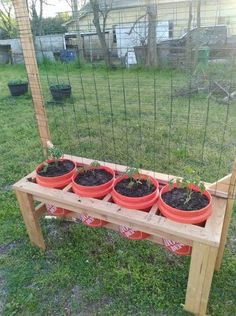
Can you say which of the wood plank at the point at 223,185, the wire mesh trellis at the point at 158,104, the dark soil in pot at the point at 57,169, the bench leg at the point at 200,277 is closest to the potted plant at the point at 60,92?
the wire mesh trellis at the point at 158,104

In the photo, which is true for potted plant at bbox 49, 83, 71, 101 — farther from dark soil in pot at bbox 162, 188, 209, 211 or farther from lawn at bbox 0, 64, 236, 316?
dark soil in pot at bbox 162, 188, 209, 211

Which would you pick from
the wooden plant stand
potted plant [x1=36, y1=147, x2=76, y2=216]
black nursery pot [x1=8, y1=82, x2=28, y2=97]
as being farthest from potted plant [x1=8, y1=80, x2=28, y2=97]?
the wooden plant stand

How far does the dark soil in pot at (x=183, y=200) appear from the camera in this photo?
4.78ft

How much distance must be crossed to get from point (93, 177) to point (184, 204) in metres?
0.60

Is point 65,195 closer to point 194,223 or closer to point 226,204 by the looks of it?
point 194,223

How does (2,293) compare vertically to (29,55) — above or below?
below

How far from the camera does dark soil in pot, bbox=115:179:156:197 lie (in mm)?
1602

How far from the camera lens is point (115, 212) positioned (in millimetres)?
1521

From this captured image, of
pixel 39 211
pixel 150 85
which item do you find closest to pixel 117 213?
pixel 39 211

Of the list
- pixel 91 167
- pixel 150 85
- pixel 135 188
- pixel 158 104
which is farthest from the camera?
pixel 158 104

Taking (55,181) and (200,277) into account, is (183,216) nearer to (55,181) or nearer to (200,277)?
(200,277)

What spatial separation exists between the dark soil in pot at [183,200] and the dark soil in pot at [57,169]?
0.69 m

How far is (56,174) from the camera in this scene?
1843 millimetres

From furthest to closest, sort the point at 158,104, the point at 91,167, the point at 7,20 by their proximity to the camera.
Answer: the point at 7,20, the point at 158,104, the point at 91,167
